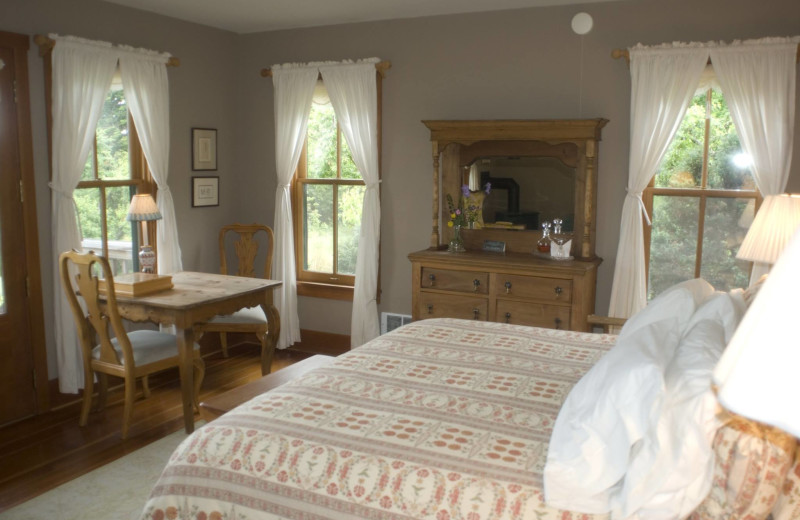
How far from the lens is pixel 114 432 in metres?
3.83

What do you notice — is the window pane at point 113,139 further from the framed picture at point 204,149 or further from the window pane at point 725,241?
the window pane at point 725,241

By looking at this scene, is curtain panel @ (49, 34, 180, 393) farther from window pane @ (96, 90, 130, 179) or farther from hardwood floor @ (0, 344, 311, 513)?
hardwood floor @ (0, 344, 311, 513)

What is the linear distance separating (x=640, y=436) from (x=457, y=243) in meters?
3.17

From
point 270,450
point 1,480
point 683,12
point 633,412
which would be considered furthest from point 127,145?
point 633,412

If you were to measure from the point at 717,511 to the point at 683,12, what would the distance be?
345 cm

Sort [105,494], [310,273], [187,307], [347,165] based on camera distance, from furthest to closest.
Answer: [310,273] → [347,165] → [187,307] → [105,494]

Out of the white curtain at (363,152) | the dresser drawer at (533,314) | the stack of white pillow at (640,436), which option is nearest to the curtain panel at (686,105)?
the dresser drawer at (533,314)

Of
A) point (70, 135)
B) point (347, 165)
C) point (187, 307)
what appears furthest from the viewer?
point (347, 165)

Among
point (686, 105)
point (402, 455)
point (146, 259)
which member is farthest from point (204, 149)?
point (402, 455)

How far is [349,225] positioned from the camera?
5.38 meters

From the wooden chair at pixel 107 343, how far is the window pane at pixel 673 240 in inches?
117

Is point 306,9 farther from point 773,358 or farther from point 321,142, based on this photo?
point 773,358

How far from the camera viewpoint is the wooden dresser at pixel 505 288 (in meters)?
4.14

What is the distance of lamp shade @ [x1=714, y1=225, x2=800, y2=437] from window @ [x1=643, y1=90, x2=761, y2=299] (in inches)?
147
